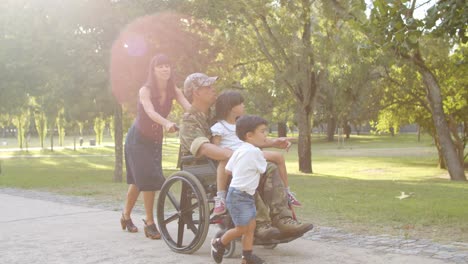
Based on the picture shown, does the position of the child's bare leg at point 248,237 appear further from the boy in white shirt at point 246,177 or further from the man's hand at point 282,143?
the man's hand at point 282,143

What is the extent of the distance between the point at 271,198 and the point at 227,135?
25.0 inches

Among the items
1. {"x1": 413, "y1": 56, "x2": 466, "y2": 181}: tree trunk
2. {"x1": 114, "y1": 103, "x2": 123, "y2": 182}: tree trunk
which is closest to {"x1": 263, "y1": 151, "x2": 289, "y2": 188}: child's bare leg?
{"x1": 114, "y1": 103, "x2": 123, "y2": 182}: tree trunk

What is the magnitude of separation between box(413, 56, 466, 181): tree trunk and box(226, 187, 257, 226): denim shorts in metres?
13.1

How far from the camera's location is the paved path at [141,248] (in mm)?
4695

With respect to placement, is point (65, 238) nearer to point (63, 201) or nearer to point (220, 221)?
point (220, 221)

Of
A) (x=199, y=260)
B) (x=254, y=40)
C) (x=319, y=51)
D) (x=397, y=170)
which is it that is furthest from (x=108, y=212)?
(x=397, y=170)

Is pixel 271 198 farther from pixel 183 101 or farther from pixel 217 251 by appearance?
pixel 183 101

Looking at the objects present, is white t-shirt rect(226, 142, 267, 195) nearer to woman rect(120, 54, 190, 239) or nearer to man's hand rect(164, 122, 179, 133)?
man's hand rect(164, 122, 179, 133)

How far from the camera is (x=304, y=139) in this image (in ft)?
72.1

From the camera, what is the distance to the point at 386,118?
28.3 metres

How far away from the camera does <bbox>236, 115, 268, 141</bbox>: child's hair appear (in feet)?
14.1

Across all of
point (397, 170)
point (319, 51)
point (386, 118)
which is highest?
point (319, 51)

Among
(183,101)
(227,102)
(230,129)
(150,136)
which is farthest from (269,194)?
(150,136)

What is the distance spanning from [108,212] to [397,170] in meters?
18.0
